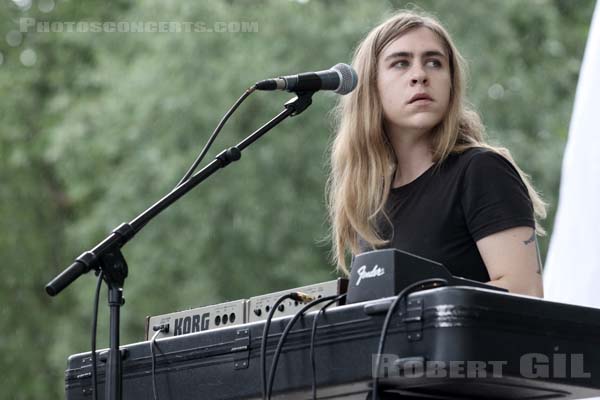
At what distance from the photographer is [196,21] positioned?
9148mm

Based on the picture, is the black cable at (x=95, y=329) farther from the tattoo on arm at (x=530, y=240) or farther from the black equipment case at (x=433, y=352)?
the tattoo on arm at (x=530, y=240)

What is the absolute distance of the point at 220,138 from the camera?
8.75m

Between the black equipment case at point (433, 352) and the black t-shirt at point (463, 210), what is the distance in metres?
0.45

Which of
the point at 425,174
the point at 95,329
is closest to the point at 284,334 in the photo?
the point at 95,329

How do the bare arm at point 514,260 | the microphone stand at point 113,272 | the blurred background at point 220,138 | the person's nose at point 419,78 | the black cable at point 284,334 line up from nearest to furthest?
the black cable at point 284,334 < the microphone stand at point 113,272 < the bare arm at point 514,260 < the person's nose at point 419,78 < the blurred background at point 220,138

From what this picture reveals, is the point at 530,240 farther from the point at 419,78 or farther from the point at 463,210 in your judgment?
the point at 419,78

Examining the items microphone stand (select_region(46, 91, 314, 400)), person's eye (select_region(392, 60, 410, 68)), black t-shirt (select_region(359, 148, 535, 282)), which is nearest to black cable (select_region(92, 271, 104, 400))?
microphone stand (select_region(46, 91, 314, 400))

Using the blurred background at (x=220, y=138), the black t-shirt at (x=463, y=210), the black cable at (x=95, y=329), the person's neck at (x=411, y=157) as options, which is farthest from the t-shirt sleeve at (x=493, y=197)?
the blurred background at (x=220, y=138)

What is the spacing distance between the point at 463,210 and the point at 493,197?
10 cm

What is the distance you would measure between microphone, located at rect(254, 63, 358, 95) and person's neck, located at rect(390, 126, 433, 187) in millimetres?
379

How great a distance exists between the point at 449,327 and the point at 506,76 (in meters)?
7.65

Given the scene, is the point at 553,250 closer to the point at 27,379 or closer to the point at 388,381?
the point at 388,381

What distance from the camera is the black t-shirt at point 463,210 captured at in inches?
101

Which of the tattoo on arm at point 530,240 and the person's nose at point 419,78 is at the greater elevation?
the person's nose at point 419,78
